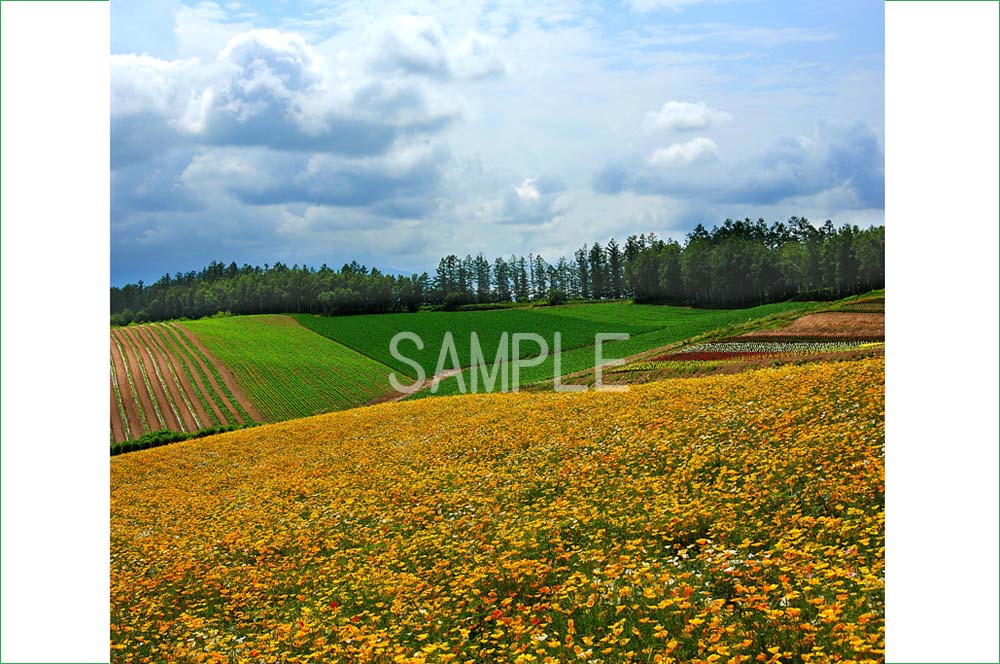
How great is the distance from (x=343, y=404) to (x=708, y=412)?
80.8 ft

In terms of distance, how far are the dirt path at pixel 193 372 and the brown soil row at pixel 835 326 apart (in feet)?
75.4

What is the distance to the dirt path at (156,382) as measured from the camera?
31781 mm

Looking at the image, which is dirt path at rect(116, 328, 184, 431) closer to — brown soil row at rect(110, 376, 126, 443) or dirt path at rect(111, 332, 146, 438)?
dirt path at rect(111, 332, 146, 438)

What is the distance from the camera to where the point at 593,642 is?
20.2 feet

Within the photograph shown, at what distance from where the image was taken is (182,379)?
37250 mm

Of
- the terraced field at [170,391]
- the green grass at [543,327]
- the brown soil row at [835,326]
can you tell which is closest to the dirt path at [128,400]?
the terraced field at [170,391]

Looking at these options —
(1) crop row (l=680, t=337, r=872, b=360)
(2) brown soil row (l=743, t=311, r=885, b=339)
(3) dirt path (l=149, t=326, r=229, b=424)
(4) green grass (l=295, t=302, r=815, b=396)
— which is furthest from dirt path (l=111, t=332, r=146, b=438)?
(2) brown soil row (l=743, t=311, r=885, b=339)

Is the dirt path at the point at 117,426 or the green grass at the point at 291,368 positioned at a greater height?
the green grass at the point at 291,368

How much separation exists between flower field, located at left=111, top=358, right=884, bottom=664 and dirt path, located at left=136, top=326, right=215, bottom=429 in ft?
56.3

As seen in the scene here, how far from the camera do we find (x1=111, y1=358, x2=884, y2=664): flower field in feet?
19.7

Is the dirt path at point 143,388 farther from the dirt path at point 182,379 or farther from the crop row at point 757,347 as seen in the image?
the crop row at point 757,347

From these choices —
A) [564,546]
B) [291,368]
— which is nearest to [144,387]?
[291,368]
